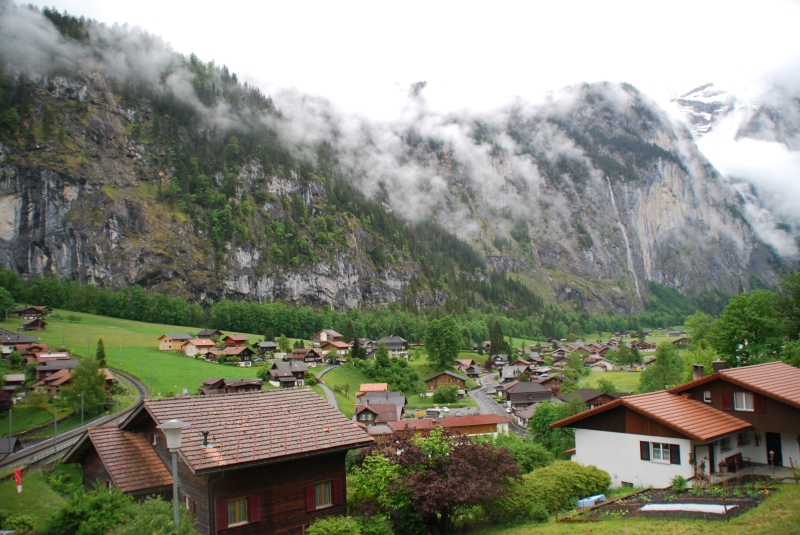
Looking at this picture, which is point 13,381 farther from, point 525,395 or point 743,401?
point 743,401

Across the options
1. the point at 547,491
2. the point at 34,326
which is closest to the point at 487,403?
the point at 547,491

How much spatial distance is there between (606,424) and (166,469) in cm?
1596

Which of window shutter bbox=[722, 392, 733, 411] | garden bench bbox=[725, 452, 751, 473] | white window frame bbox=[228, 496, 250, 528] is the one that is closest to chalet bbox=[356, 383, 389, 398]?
window shutter bbox=[722, 392, 733, 411]

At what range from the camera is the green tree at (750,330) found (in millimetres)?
37469

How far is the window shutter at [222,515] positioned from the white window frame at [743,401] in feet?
61.6

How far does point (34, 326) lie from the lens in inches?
3108

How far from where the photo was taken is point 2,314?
8662 cm

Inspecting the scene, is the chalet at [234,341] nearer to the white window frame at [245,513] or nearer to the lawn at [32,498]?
the lawn at [32,498]

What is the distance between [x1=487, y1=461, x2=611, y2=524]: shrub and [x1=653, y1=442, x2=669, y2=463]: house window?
1.92m

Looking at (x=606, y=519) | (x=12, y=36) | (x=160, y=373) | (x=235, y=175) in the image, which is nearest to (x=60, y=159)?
(x=235, y=175)

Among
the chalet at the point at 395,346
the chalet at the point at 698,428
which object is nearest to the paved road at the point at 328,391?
the chalet at the point at 395,346

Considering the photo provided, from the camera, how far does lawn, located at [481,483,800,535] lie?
448 inches

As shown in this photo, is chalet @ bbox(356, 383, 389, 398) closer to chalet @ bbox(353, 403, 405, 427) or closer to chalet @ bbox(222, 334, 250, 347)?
chalet @ bbox(353, 403, 405, 427)

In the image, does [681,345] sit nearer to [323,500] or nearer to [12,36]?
[323,500]
